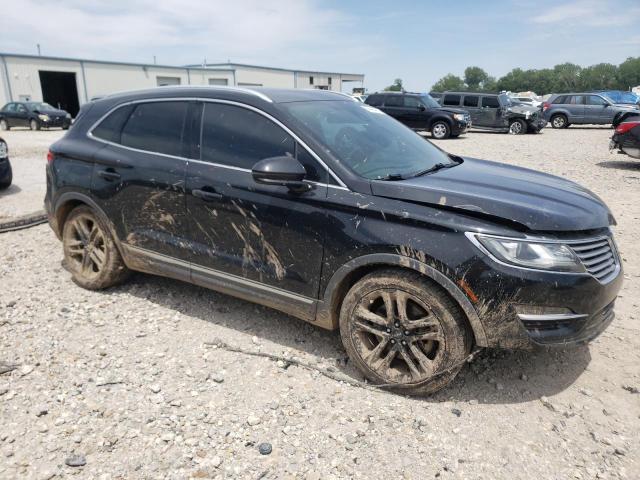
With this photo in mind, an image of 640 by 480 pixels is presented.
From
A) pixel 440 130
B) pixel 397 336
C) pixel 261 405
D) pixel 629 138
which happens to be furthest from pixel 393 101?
pixel 261 405

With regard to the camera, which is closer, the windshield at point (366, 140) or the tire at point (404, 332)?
the tire at point (404, 332)

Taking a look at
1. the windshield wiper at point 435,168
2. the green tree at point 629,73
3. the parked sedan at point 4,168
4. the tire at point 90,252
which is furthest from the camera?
the green tree at point 629,73

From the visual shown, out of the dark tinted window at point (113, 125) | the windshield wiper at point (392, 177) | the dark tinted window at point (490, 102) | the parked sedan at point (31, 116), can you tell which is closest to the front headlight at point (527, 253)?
the windshield wiper at point (392, 177)

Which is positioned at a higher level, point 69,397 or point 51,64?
point 51,64

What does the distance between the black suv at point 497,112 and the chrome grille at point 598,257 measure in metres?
19.3

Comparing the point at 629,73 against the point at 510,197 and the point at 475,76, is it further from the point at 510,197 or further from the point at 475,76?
the point at 510,197

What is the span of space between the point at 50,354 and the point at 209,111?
2.04 m

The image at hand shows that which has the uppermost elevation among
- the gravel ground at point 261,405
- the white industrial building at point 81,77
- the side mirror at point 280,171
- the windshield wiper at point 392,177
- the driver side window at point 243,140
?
the white industrial building at point 81,77

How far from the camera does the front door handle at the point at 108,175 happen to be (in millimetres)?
3885

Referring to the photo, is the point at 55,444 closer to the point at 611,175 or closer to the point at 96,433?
the point at 96,433

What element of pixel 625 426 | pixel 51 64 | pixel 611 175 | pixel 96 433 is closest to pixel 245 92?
pixel 96 433

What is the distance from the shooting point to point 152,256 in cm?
386

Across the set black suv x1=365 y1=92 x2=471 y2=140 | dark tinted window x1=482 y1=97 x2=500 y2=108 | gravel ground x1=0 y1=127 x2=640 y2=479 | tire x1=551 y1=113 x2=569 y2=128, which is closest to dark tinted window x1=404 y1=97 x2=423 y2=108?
black suv x1=365 y1=92 x2=471 y2=140

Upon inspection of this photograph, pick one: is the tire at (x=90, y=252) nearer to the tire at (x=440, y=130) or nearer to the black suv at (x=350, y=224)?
the black suv at (x=350, y=224)
